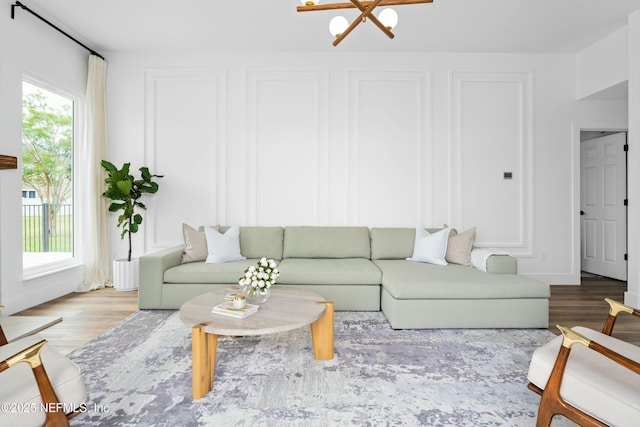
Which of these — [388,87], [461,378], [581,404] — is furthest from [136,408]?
[388,87]

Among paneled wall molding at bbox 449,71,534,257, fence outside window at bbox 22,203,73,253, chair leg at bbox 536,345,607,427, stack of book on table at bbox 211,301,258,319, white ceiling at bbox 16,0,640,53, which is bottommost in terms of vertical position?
chair leg at bbox 536,345,607,427

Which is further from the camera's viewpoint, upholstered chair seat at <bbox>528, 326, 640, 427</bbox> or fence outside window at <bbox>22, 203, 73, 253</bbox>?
fence outside window at <bbox>22, 203, 73, 253</bbox>

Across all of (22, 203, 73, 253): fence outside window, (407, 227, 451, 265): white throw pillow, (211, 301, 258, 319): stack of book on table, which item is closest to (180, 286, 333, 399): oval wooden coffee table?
(211, 301, 258, 319): stack of book on table

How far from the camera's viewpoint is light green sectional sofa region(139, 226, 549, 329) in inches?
114

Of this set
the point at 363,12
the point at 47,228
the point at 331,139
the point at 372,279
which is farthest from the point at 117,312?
the point at 363,12

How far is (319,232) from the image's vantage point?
4062 mm

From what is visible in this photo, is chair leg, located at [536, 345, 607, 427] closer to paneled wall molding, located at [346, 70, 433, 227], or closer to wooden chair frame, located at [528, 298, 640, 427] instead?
wooden chair frame, located at [528, 298, 640, 427]

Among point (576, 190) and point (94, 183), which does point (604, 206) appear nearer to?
point (576, 190)

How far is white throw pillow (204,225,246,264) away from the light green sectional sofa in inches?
4.0

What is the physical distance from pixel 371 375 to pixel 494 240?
3.14 metres

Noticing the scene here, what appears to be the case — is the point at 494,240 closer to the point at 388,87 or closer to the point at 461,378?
the point at 388,87

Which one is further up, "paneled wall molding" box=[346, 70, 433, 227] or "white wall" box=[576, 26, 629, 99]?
"white wall" box=[576, 26, 629, 99]

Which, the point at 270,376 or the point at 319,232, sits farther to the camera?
the point at 319,232

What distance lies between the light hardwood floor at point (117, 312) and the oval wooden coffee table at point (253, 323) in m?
1.16
